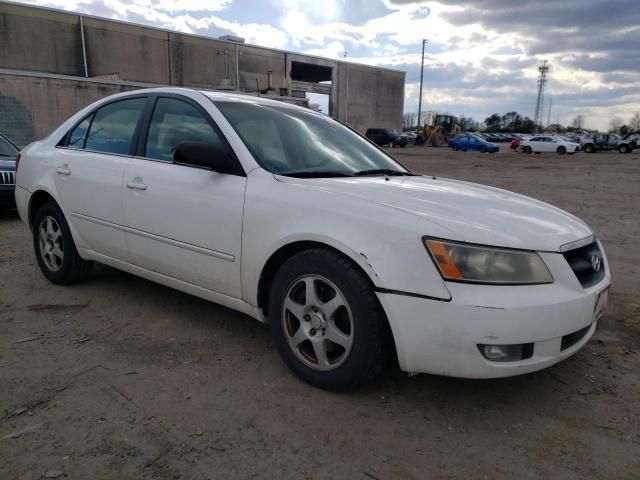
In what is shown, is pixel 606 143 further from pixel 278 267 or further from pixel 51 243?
pixel 278 267

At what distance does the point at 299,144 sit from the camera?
3418 millimetres

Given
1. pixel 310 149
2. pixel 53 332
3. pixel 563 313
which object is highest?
pixel 310 149

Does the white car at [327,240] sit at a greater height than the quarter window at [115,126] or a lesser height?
lesser

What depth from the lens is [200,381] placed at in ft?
9.32

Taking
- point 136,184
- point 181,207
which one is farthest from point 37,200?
point 181,207

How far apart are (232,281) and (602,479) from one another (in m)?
2.09

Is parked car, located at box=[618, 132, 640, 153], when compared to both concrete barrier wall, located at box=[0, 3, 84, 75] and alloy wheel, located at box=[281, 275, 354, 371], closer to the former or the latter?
concrete barrier wall, located at box=[0, 3, 84, 75]

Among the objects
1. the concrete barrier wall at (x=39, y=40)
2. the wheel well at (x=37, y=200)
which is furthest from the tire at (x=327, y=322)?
the concrete barrier wall at (x=39, y=40)

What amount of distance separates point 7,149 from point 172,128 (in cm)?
671

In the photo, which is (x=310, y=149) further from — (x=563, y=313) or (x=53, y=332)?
(x=53, y=332)

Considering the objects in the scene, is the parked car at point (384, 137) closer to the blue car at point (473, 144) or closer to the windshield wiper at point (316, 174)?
the blue car at point (473, 144)

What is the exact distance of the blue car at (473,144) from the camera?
1615 inches

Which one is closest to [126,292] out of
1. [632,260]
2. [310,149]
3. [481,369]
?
[310,149]

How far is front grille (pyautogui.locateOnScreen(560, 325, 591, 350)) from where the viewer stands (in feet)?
8.11
